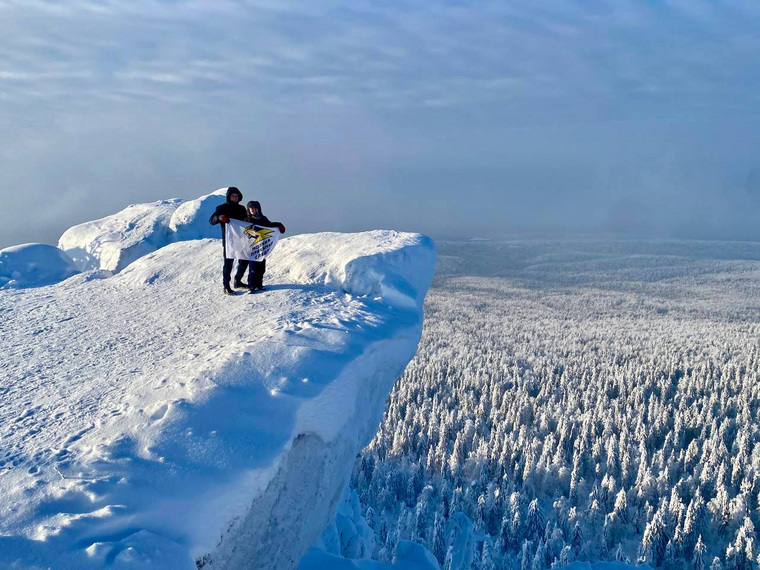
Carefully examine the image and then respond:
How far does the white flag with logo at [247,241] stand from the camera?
31.8ft

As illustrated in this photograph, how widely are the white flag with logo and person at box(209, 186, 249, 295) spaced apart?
0.10 m

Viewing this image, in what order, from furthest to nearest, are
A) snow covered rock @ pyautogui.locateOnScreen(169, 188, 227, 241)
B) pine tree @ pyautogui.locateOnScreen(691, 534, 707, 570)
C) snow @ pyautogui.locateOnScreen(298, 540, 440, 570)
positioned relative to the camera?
pine tree @ pyautogui.locateOnScreen(691, 534, 707, 570) < snow covered rock @ pyautogui.locateOnScreen(169, 188, 227, 241) < snow @ pyautogui.locateOnScreen(298, 540, 440, 570)

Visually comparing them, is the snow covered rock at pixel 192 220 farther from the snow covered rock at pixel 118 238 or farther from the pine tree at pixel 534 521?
the pine tree at pixel 534 521

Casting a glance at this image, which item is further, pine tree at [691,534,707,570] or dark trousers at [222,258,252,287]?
pine tree at [691,534,707,570]

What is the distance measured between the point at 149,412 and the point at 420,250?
21.8 ft

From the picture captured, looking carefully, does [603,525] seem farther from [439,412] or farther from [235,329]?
[235,329]

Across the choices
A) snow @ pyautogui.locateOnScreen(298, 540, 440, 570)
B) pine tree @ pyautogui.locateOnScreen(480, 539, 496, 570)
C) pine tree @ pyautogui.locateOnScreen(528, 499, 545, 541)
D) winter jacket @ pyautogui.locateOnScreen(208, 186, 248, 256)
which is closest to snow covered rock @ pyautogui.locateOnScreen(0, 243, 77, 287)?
winter jacket @ pyautogui.locateOnScreen(208, 186, 248, 256)

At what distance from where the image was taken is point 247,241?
A: 9742mm

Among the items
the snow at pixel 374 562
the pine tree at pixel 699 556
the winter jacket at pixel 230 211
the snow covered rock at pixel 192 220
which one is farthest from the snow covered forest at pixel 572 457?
the winter jacket at pixel 230 211

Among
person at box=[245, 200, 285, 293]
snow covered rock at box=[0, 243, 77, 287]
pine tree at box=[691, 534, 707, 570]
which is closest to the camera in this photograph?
person at box=[245, 200, 285, 293]

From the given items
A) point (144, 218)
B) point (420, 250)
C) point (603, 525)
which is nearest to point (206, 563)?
point (420, 250)

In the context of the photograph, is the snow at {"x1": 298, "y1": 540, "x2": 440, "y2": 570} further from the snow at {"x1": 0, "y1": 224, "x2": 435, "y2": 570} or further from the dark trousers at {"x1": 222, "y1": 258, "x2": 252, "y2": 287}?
the dark trousers at {"x1": 222, "y1": 258, "x2": 252, "y2": 287}

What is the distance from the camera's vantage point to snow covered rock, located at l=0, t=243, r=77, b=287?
13.0 m

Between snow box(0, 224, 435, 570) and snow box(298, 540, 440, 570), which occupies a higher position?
snow box(0, 224, 435, 570)
